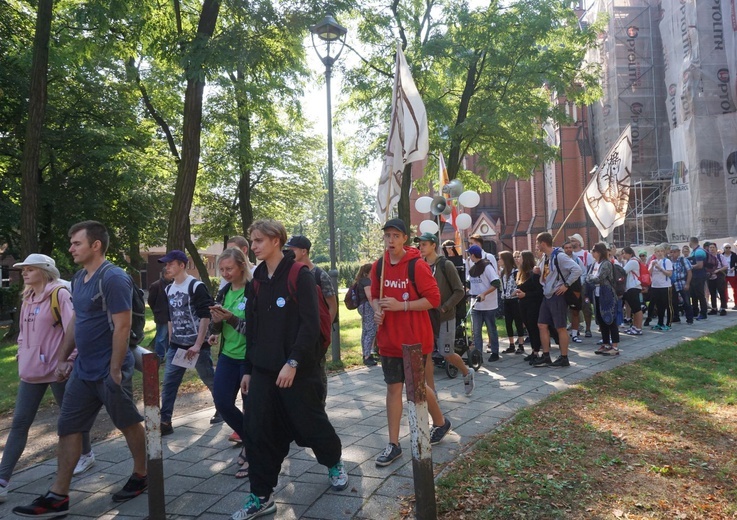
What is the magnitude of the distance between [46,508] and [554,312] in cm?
709

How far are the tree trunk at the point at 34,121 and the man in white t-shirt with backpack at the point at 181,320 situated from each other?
8479 mm

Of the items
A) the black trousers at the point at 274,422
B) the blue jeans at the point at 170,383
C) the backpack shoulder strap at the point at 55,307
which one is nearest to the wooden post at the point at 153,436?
the black trousers at the point at 274,422

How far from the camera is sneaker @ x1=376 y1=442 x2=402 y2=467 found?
4.73 m

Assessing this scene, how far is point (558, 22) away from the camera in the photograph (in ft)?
65.6

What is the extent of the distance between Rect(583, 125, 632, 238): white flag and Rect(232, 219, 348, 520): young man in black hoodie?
11.4 meters

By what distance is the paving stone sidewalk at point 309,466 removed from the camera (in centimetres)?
409

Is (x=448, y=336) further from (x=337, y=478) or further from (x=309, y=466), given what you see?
(x=337, y=478)

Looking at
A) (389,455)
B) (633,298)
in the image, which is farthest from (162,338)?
(633,298)

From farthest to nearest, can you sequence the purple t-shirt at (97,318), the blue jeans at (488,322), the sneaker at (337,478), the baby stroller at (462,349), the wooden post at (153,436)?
the blue jeans at (488,322) < the baby stroller at (462,349) < the sneaker at (337,478) < the purple t-shirt at (97,318) < the wooden post at (153,436)

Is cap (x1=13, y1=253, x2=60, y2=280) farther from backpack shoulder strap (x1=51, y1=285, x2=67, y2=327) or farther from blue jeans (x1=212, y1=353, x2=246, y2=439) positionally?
blue jeans (x1=212, y1=353, x2=246, y2=439)

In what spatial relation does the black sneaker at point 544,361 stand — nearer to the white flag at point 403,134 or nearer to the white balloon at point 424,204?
the white flag at point 403,134

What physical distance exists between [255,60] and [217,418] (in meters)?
7.84

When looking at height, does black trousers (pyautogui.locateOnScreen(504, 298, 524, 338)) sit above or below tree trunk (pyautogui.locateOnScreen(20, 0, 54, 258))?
below

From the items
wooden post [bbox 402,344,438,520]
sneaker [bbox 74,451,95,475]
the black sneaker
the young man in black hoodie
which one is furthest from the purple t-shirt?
the black sneaker
